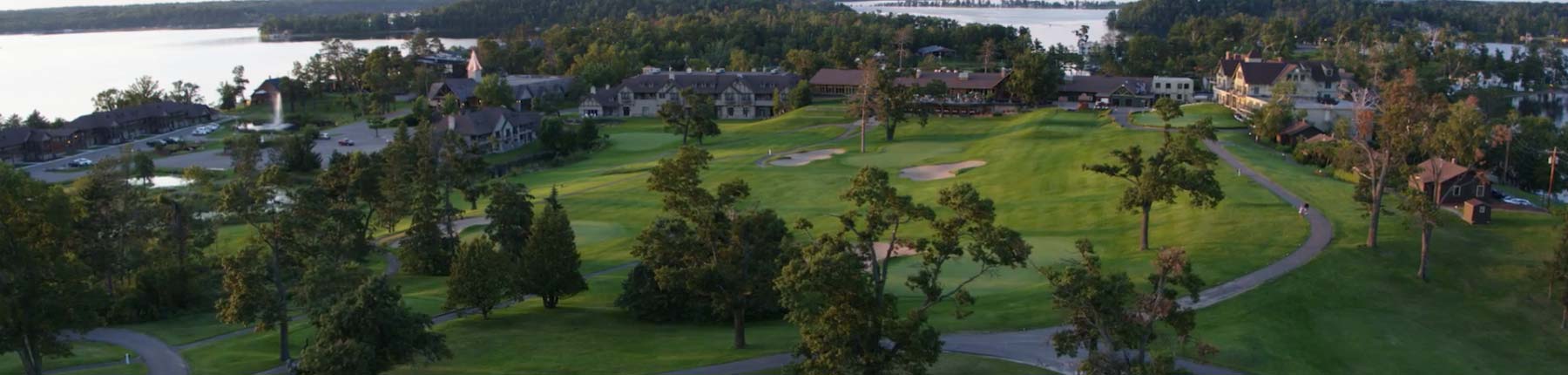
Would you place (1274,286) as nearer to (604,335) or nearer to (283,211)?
(604,335)

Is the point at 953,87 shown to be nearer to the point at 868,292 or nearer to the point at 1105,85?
the point at 1105,85

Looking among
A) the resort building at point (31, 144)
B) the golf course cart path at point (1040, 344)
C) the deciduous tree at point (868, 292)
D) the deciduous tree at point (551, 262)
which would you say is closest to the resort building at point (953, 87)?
the deciduous tree at point (551, 262)

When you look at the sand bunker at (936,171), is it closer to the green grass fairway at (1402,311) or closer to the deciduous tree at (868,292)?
the green grass fairway at (1402,311)

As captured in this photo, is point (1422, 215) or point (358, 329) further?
point (1422, 215)

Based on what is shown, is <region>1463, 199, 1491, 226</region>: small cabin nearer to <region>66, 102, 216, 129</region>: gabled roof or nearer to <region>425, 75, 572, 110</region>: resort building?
<region>425, 75, 572, 110</region>: resort building

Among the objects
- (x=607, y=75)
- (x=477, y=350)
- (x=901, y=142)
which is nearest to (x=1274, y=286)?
(x=477, y=350)

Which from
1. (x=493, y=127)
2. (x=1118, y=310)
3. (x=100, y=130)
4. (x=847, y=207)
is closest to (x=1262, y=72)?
(x=847, y=207)
